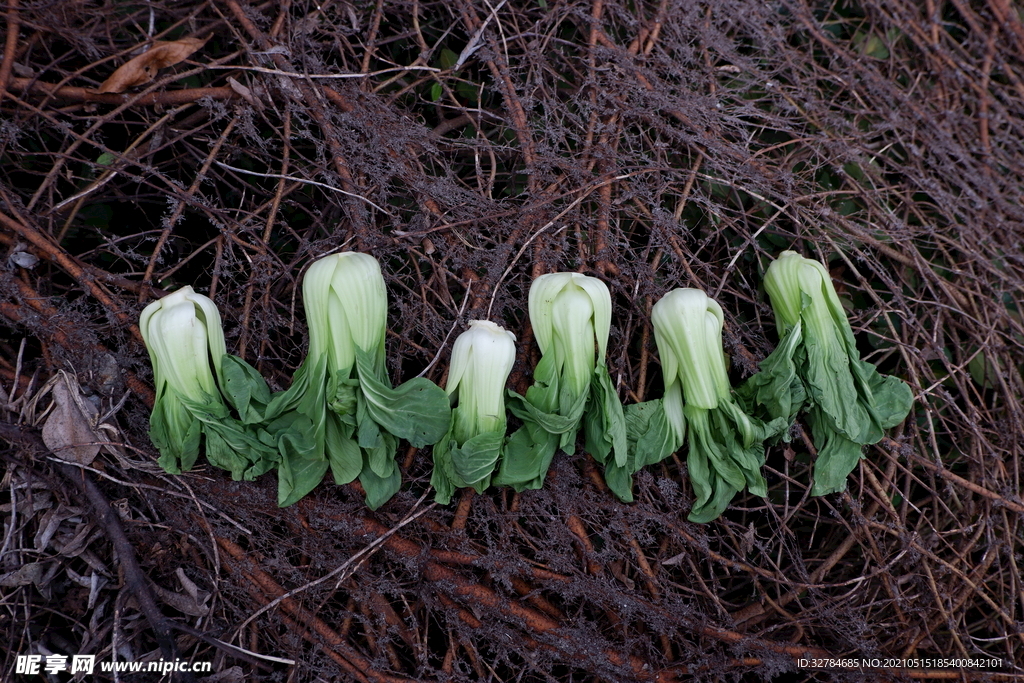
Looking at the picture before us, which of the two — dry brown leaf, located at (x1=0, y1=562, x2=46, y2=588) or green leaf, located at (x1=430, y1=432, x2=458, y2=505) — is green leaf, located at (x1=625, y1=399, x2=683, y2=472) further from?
dry brown leaf, located at (x1=0, y1=562, x2=46, y2=588)

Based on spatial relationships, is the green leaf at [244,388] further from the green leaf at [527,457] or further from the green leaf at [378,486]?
the green leaf at [527,457]

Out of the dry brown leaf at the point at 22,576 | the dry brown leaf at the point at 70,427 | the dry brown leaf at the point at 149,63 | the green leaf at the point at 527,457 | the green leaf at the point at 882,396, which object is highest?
the dry brown leaf at the point at 149,63

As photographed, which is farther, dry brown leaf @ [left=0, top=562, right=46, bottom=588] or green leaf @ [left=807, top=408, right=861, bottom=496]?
green leaf @ [left=807, top=408, right=861, bottom=496]

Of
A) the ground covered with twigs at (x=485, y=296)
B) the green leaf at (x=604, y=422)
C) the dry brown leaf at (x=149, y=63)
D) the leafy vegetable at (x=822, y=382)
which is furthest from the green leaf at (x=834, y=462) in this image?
the dry brown leaf at (x=149, y=63)

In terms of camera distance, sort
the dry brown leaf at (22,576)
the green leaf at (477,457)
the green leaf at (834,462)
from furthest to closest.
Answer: the green leaf at (834,462) → the dry brown leaf at (22,576) → the green leaf at (477,457)

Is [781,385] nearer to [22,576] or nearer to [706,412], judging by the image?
[706,412]

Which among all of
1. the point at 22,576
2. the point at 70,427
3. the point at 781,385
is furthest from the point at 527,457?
the point at 22,576

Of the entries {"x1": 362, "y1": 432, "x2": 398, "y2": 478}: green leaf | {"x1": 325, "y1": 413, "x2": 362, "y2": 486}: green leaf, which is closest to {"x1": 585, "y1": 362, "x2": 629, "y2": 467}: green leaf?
{"x1": 362, "y1": 432, "x2": 398, "y2": 478}: green leaf
